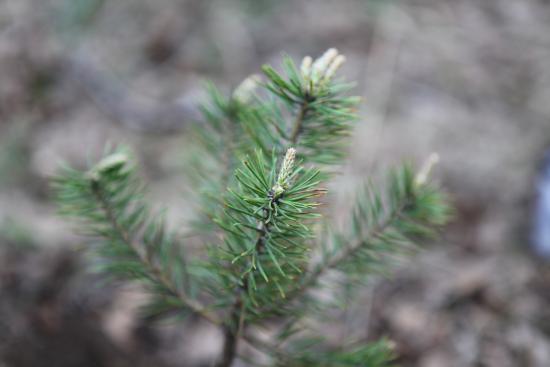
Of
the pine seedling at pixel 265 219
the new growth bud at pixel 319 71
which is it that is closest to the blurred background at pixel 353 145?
the pine seedling at pixel 265 219

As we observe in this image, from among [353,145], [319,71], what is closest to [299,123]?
[319,71]

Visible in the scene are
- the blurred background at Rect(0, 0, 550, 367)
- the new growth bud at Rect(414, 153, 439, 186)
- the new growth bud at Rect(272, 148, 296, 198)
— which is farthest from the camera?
the blurred background at Rect(0, 0, 550, 367)

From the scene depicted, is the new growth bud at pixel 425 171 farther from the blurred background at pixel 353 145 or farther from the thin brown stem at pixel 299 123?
the blurred background at pixel 353 145

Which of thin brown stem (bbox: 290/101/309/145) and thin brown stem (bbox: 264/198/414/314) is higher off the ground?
thin brown stem (bbox: 290/101/309/145)

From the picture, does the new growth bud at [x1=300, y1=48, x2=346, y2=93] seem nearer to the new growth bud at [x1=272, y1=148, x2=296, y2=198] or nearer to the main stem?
the main stem

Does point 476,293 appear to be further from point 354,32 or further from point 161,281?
point 354,32

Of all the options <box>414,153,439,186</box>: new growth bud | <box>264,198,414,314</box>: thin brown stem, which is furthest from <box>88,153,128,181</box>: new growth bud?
<box>414,153,439,186</box>: new growth bud
